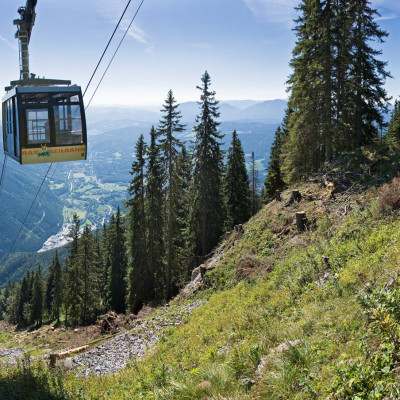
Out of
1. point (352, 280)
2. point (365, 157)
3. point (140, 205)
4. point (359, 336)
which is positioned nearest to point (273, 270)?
point (352, 280)

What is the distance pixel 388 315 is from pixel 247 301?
6549 millimetres

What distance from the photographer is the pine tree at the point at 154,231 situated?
95.1 feet

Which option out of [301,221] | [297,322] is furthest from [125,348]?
[301,221]

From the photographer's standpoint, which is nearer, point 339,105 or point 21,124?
point 21,124

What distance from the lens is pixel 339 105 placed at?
24.5 m

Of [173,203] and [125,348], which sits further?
[173,203]

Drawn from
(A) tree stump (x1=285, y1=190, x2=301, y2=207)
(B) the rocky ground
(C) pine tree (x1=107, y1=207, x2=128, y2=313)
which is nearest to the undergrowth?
(B) the rocky ground

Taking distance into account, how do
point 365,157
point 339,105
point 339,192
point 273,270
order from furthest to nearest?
1. point 339,105
2. point 365,157
3. point 339,192
4. point 273,270

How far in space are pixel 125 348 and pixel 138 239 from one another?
18055 mm

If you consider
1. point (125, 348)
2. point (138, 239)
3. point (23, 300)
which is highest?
point (138, 239)

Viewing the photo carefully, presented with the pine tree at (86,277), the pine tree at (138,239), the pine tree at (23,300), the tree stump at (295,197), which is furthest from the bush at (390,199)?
the pine tree at (23,300)

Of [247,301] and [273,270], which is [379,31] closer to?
[273,270]

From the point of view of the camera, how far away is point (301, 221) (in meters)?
14.7

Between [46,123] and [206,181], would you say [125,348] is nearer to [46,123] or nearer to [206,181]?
[46,123]
